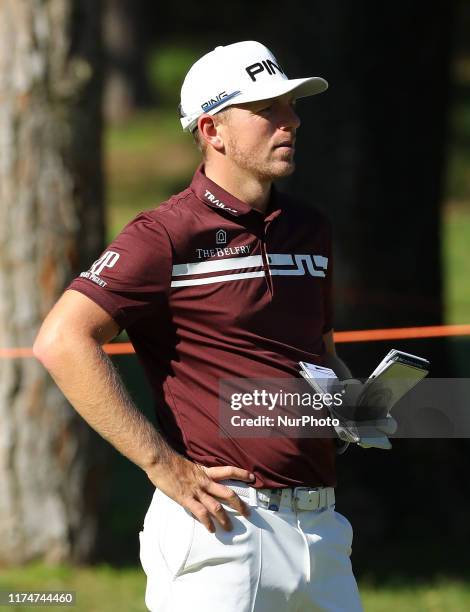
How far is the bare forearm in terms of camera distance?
3447 millimetres

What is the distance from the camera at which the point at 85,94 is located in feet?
21.2

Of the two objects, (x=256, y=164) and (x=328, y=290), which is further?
(x=328, y=290)

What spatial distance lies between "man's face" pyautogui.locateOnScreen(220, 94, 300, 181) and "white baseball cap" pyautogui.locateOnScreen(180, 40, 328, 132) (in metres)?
0.05

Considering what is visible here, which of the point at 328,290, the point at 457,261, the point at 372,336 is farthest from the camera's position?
the point at 457,261

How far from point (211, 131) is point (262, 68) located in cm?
25

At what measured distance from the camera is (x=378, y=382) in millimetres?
A: 3666

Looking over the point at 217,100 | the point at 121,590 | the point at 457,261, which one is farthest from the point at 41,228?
the point at 457,261

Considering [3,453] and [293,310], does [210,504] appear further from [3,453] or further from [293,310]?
[3,453]

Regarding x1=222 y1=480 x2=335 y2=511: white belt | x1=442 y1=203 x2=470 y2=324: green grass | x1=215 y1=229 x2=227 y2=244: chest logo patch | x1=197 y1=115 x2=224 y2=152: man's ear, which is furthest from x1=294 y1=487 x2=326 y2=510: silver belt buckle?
x1=442 y1=203 x2=470 y2=324: green grass

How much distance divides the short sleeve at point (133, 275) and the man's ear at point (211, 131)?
1.24 feet

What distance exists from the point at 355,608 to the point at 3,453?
311 cm

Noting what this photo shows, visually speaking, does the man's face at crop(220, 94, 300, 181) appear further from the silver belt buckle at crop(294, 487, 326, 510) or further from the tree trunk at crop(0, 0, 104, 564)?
the tree trunk at crop(0, 0, 104, 564)

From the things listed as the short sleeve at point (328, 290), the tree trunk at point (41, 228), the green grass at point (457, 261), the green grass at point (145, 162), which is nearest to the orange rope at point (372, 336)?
the tree trunk at point (41, 228)
